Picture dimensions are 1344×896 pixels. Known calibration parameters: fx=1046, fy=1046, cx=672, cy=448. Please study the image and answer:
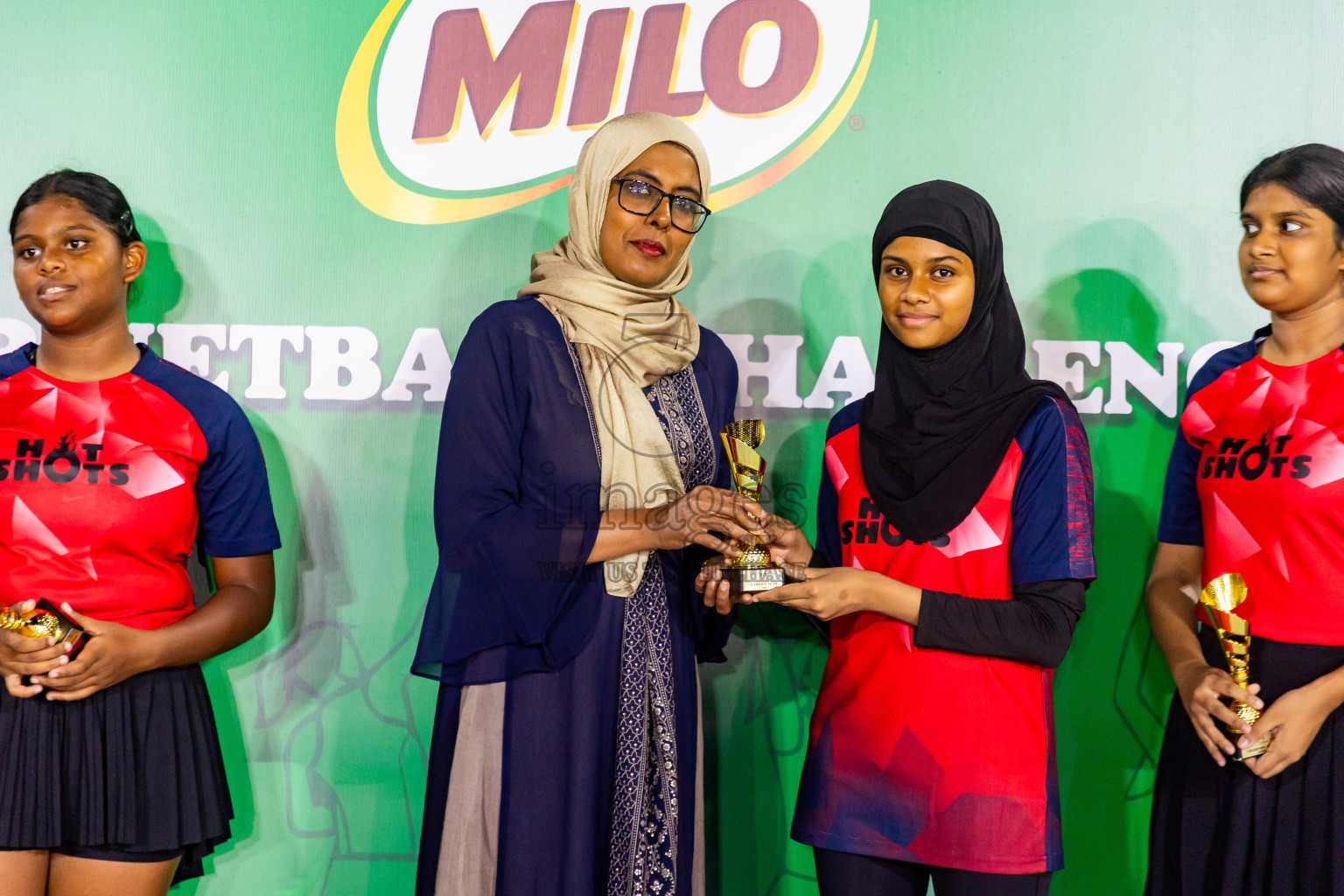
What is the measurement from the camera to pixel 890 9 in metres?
2.60

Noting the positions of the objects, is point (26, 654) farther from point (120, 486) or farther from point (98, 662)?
point (120, 486)

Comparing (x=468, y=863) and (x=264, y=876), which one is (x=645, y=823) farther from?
(x=264, y=876)

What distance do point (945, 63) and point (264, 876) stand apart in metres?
2.61

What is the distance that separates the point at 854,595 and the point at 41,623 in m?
1.45

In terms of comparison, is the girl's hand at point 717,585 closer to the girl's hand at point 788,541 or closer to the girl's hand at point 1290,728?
the girl's hand at point 788,541

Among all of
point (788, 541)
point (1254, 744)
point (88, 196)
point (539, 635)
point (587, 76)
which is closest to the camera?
point (1254, 744)

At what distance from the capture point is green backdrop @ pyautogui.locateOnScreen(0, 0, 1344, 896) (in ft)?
8.43

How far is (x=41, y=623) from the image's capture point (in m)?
1.88

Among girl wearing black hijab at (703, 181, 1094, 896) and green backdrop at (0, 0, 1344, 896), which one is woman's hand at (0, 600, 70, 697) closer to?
green backdrop at (0, 0, 1344, 896)

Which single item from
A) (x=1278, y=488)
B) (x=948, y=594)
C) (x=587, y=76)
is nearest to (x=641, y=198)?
(x=587, y=76)

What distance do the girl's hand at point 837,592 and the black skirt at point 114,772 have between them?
3.99 feet

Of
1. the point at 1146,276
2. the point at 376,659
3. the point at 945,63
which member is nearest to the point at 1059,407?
the point at 1146,276

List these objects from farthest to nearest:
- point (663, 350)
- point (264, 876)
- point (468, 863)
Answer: point (264, 876), point (663, 350), point (468, 863)

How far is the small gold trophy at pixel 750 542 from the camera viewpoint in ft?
6.00
